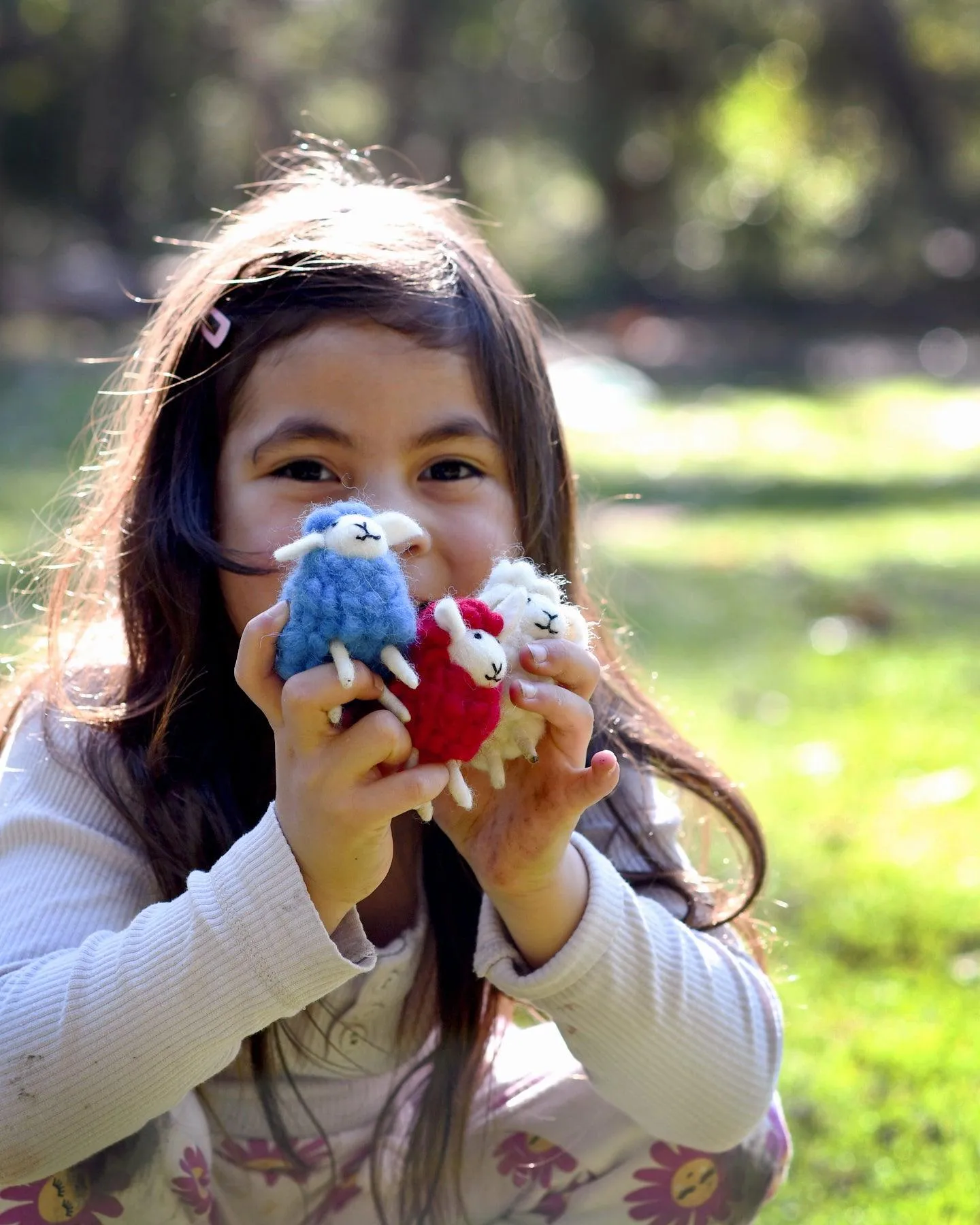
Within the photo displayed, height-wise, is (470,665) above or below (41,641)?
above

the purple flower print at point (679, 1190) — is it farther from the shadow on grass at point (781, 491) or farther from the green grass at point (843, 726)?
the shadow on grass at point (781, 491)

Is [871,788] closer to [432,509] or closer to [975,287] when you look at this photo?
[432,509]

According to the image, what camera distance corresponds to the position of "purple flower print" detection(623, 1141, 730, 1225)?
1.89 m

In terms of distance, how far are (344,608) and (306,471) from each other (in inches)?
18.9

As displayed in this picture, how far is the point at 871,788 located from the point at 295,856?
2346 millimetres

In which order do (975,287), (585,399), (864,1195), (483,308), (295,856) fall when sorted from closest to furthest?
(295,856)
(483,308)
(864,1195)
(585,399)
(975,287)

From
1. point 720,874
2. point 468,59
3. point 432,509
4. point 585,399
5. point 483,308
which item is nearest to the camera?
point 432,509

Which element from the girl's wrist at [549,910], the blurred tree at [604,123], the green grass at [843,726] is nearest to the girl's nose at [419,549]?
the girl's wrist at [549,910]

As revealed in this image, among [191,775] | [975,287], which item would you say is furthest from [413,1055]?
[975,287]

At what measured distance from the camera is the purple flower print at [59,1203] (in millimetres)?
1702

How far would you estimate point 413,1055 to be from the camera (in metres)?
A: 1.98

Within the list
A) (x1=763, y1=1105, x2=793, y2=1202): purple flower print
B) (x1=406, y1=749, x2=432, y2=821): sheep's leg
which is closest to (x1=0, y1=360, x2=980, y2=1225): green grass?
(x1=763, y1=1105, x2=793, y2=1202): purple flower print

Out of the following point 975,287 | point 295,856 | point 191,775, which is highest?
point 295,856

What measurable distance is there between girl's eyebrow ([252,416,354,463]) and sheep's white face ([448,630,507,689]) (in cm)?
45
